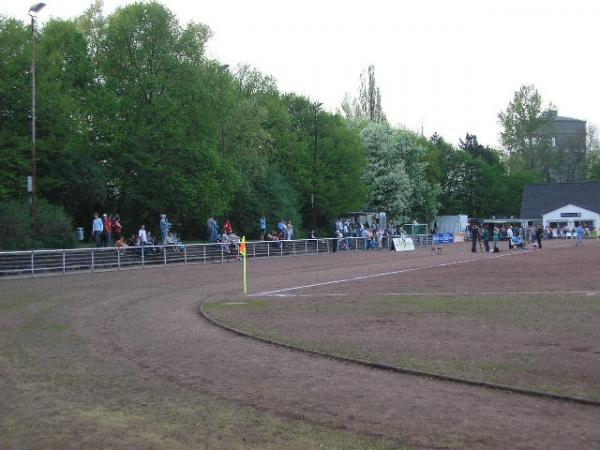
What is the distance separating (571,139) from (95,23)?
85823 mm

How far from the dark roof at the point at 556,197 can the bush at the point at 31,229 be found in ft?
237

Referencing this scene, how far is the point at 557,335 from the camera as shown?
36.7ft

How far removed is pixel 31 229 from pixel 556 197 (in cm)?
7688

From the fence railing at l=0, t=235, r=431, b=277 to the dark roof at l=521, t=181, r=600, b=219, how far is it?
5489 cm

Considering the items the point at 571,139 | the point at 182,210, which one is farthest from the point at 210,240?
the point at 571,139

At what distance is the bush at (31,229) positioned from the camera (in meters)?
30.4

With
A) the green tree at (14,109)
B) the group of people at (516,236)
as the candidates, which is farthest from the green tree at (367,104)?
the green tree at (14,109)

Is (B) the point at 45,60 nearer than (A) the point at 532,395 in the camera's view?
No


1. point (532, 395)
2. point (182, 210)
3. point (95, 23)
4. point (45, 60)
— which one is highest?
point (95, 23)

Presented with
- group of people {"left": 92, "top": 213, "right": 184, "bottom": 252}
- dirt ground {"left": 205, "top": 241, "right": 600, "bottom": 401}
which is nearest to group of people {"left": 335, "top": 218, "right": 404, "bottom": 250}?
group of people {"left": 92, "top": 213, "right": 184, "bottom": 252}

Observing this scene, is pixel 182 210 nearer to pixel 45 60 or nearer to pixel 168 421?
pixel 45 60

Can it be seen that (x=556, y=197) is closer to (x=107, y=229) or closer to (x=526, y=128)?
(x=526, y=128)

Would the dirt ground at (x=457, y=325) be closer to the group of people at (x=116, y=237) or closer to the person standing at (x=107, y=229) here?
the group of people at (x=116, y=237)

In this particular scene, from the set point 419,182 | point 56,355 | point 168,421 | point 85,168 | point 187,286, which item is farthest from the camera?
point 419,182
